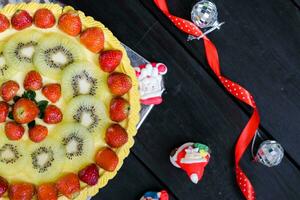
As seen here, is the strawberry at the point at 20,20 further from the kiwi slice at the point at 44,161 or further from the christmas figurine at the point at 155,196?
the christmas figurine at the point at 155,196

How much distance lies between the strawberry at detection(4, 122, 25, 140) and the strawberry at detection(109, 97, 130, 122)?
21 centimetres

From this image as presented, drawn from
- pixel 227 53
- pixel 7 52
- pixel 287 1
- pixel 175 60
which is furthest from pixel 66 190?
pixel 287 1

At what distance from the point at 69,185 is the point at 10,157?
15cm

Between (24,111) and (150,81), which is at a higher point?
(150,81)

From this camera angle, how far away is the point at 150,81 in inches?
55.0

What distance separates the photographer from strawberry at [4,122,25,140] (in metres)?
1.25

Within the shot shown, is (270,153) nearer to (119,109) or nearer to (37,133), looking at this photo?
(119,109)

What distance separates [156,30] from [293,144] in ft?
1.60

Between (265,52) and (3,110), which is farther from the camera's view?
(265,52)

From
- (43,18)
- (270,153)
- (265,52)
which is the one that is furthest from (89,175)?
(265,52)

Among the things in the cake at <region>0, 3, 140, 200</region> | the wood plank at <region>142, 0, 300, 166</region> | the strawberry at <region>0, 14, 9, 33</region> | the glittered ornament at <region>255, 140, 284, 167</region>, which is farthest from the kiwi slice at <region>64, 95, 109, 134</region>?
the glittered ornament at <region>255, 140, 284, 167</region>

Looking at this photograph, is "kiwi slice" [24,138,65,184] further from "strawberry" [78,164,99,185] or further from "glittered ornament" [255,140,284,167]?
"glittered ornament" [255,140,284,167]

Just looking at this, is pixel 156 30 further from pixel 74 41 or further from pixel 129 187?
pixel 129 187

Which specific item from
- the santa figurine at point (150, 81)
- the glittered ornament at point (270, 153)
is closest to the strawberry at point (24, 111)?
the santa figurine at point (150, 81)
